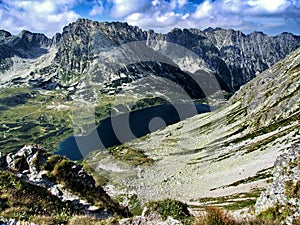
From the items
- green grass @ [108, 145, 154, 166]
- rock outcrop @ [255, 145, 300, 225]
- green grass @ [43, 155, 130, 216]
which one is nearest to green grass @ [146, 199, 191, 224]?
rock outcrop @ [255, 145, 300, 225]

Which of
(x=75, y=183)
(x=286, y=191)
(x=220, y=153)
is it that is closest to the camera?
(x=286, y=191)

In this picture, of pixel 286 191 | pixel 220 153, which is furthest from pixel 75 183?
pixel 220 153

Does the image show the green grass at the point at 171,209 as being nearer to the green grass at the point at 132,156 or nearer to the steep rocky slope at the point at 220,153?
the steep rocky slope at the point at 220,153

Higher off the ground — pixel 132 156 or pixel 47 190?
pixel 47 190

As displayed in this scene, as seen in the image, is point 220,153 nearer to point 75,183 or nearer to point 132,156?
point 132,156

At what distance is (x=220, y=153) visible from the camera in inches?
4348

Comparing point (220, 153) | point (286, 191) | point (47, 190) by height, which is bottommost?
point (220, 153)

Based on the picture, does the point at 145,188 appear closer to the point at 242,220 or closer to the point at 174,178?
the point at 174,178

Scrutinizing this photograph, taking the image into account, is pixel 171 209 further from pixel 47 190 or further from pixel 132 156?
pixel 132 156

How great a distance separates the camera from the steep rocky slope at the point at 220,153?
3066 inches

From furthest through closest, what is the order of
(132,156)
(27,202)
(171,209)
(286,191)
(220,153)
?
(132,156) → (220,153) → (27,202) → (286,191) → (171,209)

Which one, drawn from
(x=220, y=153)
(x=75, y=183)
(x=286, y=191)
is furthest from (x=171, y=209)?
(x=220, y=153)

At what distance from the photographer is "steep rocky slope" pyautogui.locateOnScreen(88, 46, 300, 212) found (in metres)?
77.9

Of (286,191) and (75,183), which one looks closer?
(286,191)
